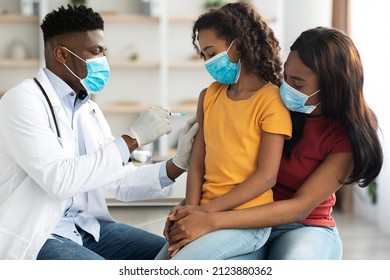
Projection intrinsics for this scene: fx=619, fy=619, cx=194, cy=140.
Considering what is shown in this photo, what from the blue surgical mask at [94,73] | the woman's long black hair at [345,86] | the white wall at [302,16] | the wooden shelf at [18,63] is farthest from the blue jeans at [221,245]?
the wooden shelf at [18,63]

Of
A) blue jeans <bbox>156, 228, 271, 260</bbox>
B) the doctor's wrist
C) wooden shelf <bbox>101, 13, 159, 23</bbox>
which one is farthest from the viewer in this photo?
wooden shelf <bbox>101, 13, 159, 23</bbox>

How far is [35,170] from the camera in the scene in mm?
1586

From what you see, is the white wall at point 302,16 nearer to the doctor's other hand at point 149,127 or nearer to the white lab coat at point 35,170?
the doctor's other hand at point 149,127

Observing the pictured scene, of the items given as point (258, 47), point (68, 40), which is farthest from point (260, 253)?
point (68, 40)

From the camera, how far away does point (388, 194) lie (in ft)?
12.8

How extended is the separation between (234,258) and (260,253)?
4.0 inches

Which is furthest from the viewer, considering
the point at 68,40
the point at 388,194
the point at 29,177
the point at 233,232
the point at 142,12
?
the point at 142,12

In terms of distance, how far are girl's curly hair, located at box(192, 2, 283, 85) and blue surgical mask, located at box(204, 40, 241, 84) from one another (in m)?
0.03

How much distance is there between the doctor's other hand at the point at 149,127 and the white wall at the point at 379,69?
2424 mm

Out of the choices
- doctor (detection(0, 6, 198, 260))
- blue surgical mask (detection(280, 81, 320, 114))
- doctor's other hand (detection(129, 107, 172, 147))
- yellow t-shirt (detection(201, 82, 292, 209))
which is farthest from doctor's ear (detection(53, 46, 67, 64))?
blue surgical mask (detection(280, 81, 320, 114))

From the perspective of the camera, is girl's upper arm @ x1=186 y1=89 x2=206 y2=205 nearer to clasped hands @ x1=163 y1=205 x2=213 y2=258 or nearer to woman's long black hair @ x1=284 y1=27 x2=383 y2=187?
clasped hands @ x1=163 y1=205 x2=213 y2=258

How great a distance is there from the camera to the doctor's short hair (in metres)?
1.79

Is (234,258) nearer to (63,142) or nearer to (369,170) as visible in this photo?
(369,170)

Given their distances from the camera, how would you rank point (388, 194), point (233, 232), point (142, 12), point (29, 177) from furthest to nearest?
1. point (142, 12)
2. point (388, 194)
3. point (29, 177)
4. point (233, 232)
